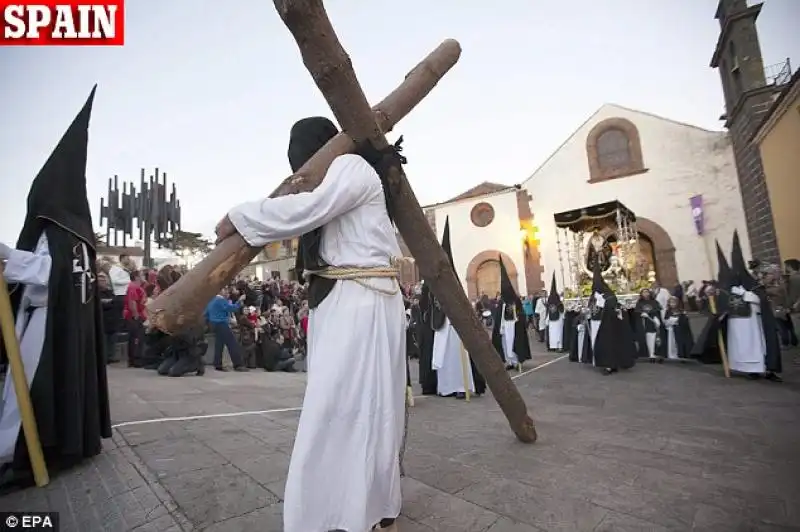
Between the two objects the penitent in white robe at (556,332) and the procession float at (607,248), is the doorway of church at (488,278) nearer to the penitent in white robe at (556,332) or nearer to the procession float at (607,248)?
the procession float at (607,248)

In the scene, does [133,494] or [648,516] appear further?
[133,494]

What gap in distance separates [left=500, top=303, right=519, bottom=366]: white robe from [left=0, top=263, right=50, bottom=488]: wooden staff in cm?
812

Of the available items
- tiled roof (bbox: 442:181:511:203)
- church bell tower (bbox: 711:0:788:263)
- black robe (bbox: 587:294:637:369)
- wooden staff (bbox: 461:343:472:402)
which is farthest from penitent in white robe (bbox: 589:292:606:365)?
tiled roof (bbox: 442:181:511:203)

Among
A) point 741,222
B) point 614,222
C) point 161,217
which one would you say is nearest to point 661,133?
point 741,222

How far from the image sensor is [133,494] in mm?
2348

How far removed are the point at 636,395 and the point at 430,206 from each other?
1901cm

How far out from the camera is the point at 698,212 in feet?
57.3

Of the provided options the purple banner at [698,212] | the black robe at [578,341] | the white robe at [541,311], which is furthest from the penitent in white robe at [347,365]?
the purple banner at [698,212]

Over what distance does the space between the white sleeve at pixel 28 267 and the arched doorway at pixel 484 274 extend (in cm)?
1937

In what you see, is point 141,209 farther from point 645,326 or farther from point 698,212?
point 698,212

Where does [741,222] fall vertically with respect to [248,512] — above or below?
above

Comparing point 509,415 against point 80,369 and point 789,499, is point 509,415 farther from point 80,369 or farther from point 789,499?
point 80,369

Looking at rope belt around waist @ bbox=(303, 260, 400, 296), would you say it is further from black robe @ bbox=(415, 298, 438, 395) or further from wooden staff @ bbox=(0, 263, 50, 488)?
black robe @ bbox=(415, 298, 438, 395)

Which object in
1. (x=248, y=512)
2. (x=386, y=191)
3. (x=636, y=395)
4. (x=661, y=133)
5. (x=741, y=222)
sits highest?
(x=661, y=133)
